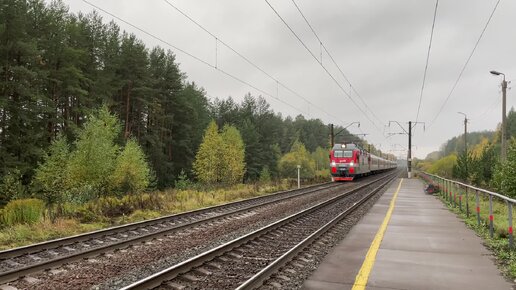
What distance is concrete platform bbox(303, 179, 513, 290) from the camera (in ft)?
21.0

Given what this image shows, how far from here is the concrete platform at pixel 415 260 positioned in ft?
21.0

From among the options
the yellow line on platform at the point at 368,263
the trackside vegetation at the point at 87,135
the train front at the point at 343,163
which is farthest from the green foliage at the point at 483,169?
the yellow line on platform at the point at 368,263

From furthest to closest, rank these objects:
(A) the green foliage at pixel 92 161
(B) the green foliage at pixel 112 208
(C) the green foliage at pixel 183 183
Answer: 1. (C) the green foliage at pixel 183 183
2. (A) the green foliage at pixel 92 161
3. (B) the green foliage at pixel 112 208

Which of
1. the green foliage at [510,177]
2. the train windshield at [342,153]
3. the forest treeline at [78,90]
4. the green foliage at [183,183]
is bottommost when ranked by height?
the green foliage at [183,183]

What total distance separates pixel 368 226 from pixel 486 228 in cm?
327

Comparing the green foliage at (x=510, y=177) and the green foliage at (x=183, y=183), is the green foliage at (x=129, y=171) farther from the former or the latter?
the green foliage at (x=510, y=177)

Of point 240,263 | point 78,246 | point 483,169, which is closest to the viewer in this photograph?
point 240,263

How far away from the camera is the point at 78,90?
3641cm

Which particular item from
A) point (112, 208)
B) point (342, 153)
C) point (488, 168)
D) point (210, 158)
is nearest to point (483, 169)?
point (488, 168)

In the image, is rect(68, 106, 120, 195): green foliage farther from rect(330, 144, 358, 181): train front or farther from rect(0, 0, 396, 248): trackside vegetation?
rect(330, 144, 358, 181): train front

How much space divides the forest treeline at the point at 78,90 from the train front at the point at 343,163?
1572 centimetres

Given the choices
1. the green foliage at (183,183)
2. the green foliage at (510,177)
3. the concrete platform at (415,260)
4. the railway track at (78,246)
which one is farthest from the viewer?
the green foliage at (183,183)

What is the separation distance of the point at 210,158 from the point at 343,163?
22336 mm

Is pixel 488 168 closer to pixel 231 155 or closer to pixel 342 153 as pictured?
pixel 342 153
